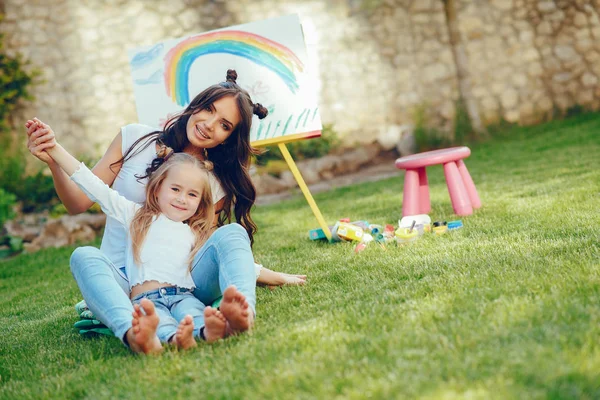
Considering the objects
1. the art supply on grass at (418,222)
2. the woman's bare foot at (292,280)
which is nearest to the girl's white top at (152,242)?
the woman's bare foot at (292,280)

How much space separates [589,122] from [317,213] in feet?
17.5

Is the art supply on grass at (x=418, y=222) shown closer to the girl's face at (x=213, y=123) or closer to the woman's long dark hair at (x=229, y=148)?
the woman's long dark hair at (x=229, y=148)

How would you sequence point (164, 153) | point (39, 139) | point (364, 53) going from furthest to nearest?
1. point (364, 53)
2. point (164, 153)
3. point (39, 139)

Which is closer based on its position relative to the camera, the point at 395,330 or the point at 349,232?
the point at 395,330

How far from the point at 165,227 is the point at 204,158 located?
0.50 m

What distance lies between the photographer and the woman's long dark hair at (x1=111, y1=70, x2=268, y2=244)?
2.79 meters

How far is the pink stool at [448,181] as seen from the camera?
3896 mm

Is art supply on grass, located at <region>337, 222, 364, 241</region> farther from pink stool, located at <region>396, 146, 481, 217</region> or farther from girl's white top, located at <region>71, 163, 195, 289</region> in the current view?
girl's white top, located at <region>71, 163, 195, 289</region>

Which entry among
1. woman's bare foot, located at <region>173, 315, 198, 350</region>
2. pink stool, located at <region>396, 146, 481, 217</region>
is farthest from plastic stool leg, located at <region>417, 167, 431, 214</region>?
woman's bare foot, located at <region>173, 315, 198, 350</region>

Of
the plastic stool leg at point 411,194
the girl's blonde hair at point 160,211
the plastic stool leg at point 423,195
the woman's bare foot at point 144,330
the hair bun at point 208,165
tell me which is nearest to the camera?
the woman's bare foot at point 144,330

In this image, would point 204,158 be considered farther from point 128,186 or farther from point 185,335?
point 185,335

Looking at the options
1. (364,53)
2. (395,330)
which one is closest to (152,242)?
(395,330)

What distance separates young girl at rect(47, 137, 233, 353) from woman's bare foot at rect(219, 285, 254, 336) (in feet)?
0.37

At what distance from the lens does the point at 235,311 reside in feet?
6.56
